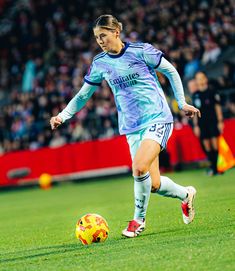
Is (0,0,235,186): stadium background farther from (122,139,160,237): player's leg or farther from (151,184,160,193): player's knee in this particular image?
(122,139,160,237): player's leg

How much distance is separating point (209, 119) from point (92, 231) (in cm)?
997

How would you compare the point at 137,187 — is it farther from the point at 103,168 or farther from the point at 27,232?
the point at 103,168

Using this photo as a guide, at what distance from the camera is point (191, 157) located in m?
22.3

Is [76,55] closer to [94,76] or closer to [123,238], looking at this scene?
[94,76]

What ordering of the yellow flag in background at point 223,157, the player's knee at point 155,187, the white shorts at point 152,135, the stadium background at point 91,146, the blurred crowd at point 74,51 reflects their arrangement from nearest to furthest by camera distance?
1. the stadium background at point 91,146
2. the white shorts at point 152,135
3. the player's knee at point 155,187
4. the yellow flag in background at point 223,157
5. the blurred crowd at point 74,51

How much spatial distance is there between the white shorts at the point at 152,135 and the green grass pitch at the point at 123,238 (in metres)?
0.95

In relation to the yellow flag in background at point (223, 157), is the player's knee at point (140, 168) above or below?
above

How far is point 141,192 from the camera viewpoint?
28.8 ft

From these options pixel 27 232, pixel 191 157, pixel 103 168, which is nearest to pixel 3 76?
pixel 103 168

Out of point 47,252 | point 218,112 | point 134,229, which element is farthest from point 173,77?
point 218,112

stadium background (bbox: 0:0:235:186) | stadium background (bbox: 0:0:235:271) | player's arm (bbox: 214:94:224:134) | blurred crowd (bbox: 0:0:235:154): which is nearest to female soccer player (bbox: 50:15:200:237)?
stadium background (bbox: 0:0:235:271)

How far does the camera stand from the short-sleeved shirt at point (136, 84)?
8.83 m

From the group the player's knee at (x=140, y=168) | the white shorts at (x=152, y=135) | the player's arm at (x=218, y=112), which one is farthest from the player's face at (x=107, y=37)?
the player's arm at (x=218, y=112)

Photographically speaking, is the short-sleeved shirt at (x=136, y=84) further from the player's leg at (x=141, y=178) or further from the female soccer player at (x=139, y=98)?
the player's leg at (x=141, y=178)
